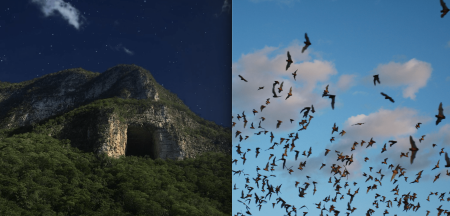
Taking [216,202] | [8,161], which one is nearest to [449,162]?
[216,202]

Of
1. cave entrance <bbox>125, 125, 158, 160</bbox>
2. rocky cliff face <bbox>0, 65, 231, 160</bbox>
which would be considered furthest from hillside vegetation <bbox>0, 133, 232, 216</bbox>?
cave entrance <bbox>125, 125, 158, 160</bbox>

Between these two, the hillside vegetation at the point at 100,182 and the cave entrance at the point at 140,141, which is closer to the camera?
the hillside vegetation at the point at 100,182

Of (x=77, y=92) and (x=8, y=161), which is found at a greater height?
(x=77, y=92)

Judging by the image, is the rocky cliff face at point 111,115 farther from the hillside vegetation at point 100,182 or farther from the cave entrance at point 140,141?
the hillside vegetation at point 100,182

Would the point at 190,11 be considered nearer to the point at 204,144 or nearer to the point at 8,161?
the point at 204,144

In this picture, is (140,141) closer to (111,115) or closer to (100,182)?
(111,115)

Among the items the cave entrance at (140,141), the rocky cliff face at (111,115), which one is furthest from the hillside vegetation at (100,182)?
the cave entrance at (140,141)

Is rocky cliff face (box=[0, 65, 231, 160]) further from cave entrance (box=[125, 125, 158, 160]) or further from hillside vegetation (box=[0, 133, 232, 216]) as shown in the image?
hillside vegetation (box=[0, 133, 232, 216])

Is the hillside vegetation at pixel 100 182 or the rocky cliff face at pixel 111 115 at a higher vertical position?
the rocky cliff face at pixel 111 115
